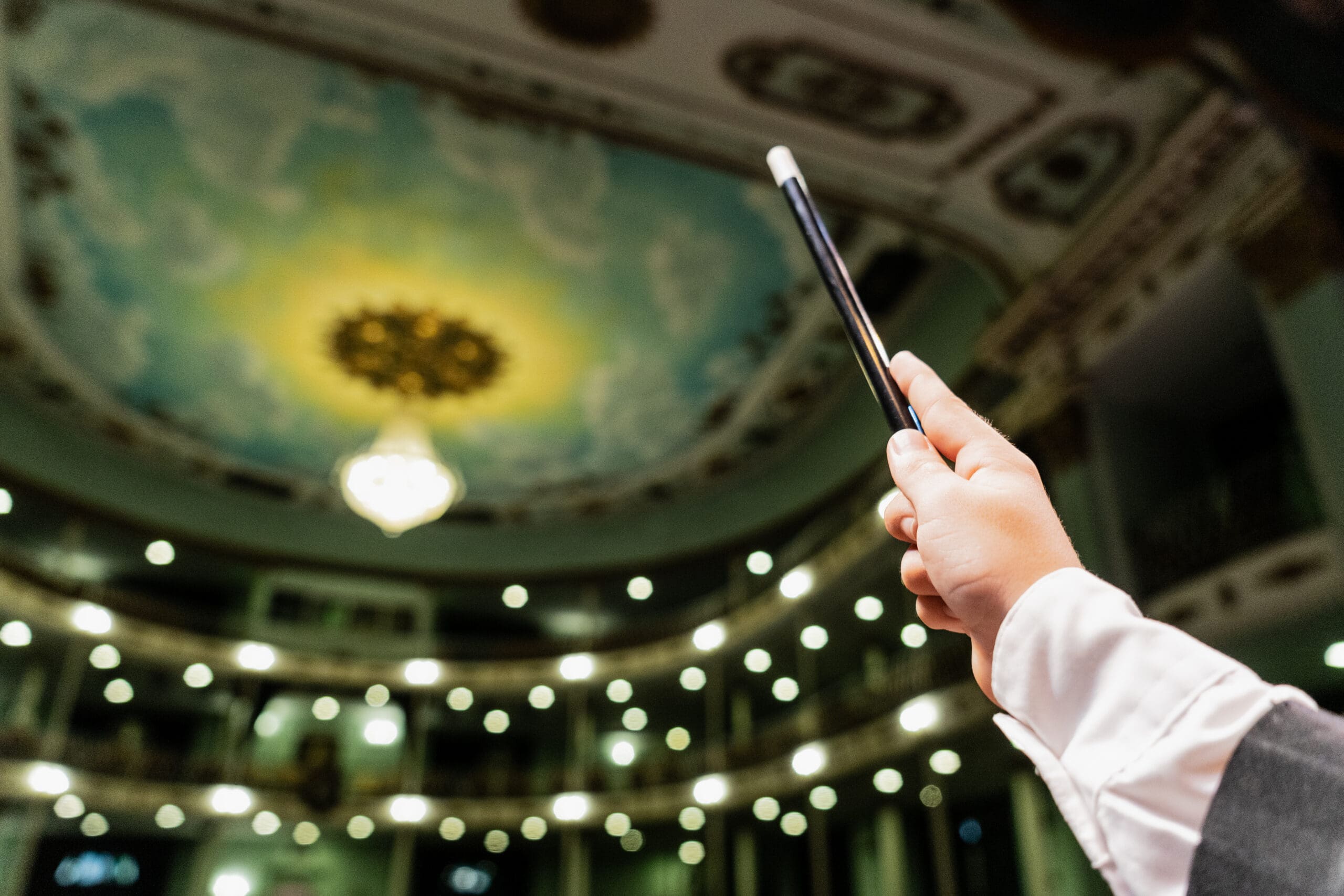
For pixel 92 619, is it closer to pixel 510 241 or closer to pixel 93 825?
pixel 93 825

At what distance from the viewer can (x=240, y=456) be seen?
65.5 ft

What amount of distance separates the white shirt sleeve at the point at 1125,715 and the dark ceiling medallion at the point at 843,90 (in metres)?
8.50

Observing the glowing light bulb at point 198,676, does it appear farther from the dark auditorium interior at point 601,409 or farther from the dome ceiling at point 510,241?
the dome ceiling at point 510,241

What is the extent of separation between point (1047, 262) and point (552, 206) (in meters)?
6.71

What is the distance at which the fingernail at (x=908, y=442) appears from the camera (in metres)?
0.91

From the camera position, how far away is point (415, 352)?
1611cm

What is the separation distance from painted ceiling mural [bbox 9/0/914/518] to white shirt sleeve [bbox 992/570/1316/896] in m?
10.3

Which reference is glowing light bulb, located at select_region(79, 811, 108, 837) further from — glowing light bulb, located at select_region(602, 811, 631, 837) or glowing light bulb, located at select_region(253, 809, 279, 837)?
glowing light bulb, located at select_region(602, 811, 631, 837)

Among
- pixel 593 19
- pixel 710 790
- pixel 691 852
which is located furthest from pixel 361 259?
pixel 691 852

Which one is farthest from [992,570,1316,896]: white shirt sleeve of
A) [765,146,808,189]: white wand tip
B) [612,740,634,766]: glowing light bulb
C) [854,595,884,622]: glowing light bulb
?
[612,740,634,766]: glowing light bulb

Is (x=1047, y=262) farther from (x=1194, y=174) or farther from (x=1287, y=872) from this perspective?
(x=1287, y=872)

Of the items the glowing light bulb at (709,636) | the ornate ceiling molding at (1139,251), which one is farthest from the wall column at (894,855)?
the ornate ceiling molding at (1139,251)

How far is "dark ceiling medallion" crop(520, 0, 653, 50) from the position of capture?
8039 mm

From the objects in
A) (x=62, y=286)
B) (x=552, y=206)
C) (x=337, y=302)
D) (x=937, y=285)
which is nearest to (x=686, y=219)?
(x=552, y=206)
